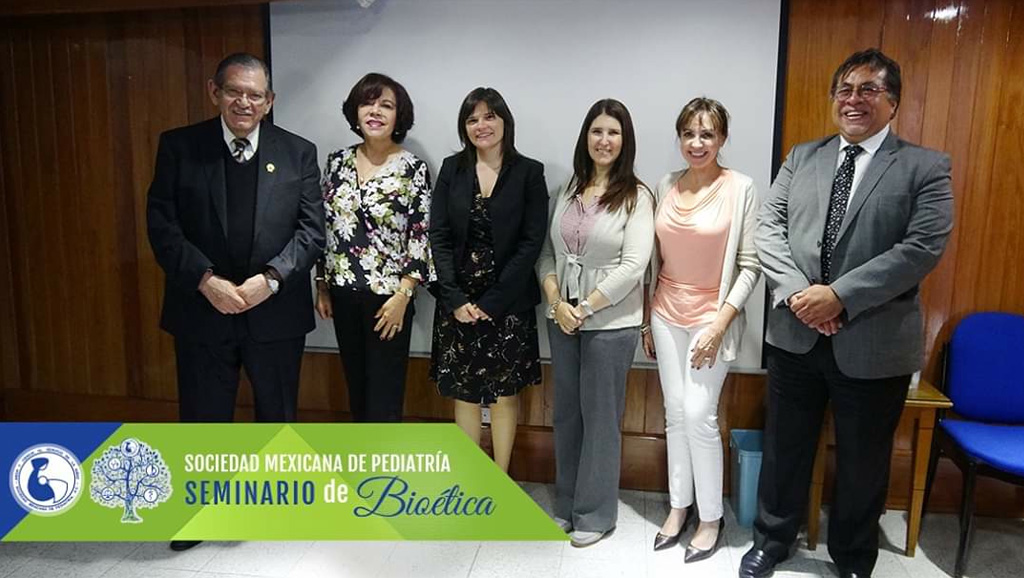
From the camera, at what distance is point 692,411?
8.21ft

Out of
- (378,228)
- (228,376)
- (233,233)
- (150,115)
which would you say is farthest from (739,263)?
(150,115)

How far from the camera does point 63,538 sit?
2381mm

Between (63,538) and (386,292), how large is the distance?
4.36 feet

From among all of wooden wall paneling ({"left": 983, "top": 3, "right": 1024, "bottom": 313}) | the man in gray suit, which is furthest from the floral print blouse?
wooden wall paneling ({"left": 983, "top": 3, "right": 1024, "bottom": 313})

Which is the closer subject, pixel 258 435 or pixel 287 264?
pixel 258 435

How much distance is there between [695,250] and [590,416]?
27.1 inches

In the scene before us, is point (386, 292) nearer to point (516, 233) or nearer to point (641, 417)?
point (516, 233)

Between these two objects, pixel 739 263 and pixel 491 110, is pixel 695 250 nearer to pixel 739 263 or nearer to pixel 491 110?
pixel 739 263

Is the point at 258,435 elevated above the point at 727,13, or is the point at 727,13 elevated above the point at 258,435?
the point at 727,13

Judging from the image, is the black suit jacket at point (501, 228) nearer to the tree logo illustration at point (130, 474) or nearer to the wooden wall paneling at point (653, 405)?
the wooden wall paneling at point (653, 405)

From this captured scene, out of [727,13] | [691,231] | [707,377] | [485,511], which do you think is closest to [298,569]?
[485,511]

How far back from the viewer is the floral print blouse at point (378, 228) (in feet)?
8.66

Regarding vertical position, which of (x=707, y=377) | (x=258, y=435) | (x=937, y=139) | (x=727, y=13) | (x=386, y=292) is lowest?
(x=258, y=435)

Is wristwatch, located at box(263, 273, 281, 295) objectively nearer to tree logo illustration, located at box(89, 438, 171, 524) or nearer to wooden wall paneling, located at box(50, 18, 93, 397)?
tree logo illustration, located at box(89, 438, 171, 524)
